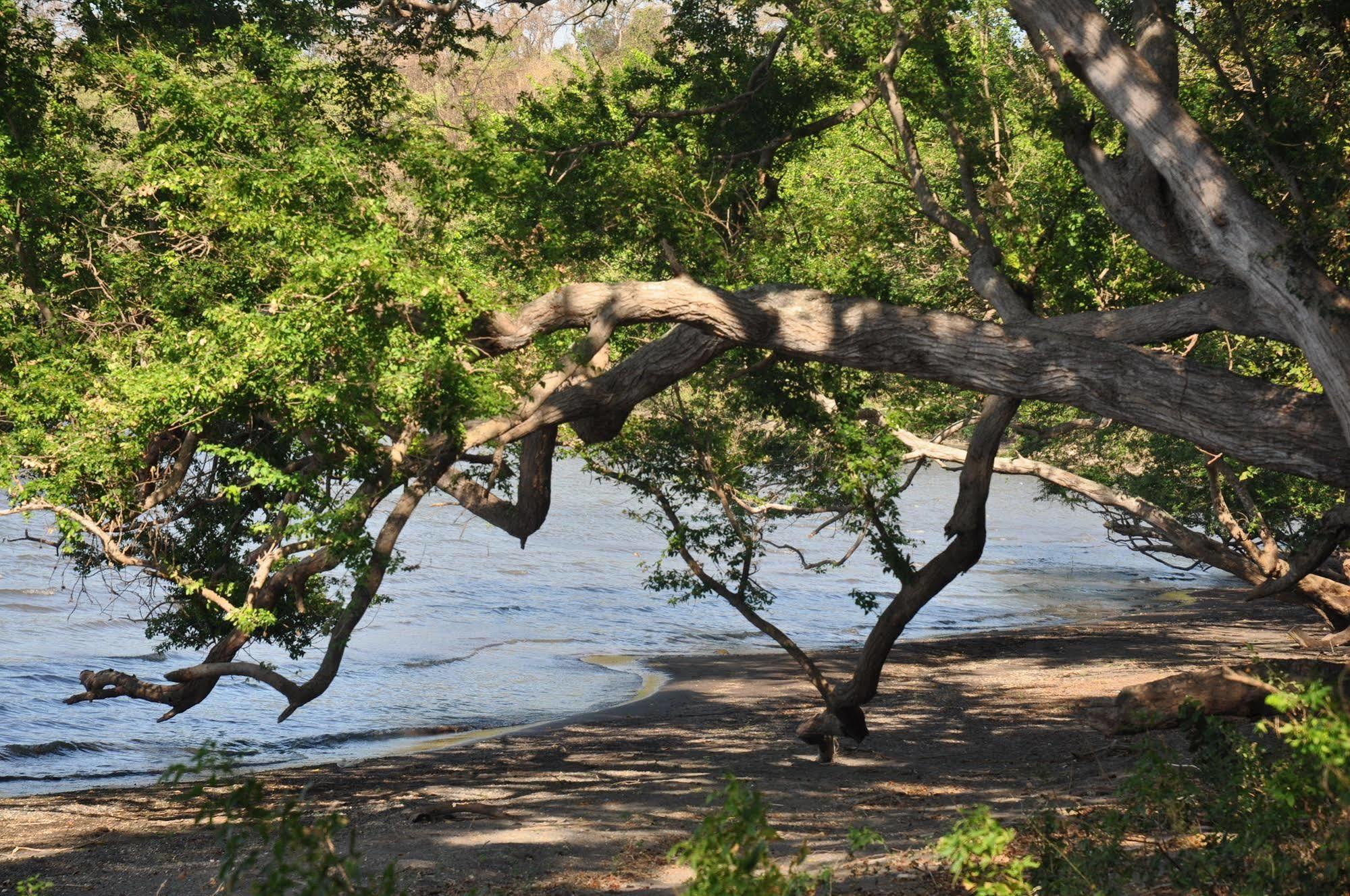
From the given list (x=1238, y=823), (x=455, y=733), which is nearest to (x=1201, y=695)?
(x=1238, y=823)

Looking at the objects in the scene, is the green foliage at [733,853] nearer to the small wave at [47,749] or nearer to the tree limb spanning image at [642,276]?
the tree limb spanning image at [642,276]

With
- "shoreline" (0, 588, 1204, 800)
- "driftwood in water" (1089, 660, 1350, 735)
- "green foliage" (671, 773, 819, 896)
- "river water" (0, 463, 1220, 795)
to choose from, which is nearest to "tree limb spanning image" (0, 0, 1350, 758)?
"driftwood in water" (1089, 660, 1350, 735)

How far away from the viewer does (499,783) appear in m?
11.8

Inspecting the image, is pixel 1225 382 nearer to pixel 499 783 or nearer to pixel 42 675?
Answer: pixel 499 783

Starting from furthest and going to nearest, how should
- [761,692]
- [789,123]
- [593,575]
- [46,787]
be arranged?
1. [593,575]
2. [761,692]
3. [46,787]
4. [789,123]

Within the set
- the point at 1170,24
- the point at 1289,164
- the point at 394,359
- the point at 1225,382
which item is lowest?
the point at 1225,382

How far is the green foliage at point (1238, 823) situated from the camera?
3887mm

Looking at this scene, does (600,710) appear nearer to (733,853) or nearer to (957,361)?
(957,361)

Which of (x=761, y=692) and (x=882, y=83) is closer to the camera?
(x=882, y=83)

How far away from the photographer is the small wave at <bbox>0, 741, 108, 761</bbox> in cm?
1528

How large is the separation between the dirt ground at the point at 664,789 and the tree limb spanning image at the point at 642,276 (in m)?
1.26

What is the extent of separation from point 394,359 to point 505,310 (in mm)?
1159

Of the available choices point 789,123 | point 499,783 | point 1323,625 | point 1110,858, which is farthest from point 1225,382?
point 1323,625

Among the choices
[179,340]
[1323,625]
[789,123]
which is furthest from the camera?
[1323,625]
